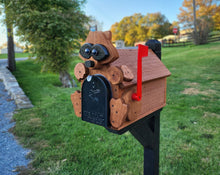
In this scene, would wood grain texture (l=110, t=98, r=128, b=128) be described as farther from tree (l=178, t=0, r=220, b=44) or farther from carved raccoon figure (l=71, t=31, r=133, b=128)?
tree (l=178, t=0, r=220, b=44)

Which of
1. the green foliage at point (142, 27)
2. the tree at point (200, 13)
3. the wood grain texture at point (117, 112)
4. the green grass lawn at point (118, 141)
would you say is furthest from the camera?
the green foliage at point (142, 27)

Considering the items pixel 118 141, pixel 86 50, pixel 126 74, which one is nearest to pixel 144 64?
pixel 126 74

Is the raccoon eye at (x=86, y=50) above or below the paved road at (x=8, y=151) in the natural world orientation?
above

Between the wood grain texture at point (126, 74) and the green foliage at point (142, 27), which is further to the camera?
the green foliage at point (142, 27)

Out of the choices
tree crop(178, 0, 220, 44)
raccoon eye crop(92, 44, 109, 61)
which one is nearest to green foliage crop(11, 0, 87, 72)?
raccoon eye crop(92, 44, 109, 61)

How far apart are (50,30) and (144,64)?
7.14m

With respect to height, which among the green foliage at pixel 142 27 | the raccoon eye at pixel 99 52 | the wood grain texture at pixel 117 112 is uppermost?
the green foliage at pixel 142 27

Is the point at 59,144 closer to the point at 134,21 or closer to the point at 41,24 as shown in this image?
the point at 41,24

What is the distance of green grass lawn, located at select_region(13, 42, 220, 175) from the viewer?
2.74 metres

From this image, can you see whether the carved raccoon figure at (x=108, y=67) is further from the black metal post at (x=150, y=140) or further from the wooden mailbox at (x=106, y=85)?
the black metal post at (x=150, y=140)

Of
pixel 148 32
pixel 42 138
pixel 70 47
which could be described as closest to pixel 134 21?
pixel 148 32

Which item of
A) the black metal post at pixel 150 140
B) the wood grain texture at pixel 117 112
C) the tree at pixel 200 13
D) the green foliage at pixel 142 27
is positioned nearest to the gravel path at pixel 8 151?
the black metal post at pixel 150 140

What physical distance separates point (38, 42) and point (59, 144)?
571 centimetres

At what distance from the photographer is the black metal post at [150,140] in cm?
173
